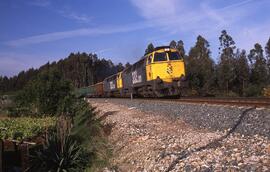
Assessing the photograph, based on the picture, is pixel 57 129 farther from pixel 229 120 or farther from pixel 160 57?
pixel 160 57

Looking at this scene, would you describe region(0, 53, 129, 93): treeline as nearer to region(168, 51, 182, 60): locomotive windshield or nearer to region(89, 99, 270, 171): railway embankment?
region(168, 51, 182, 60): locomotive windshield

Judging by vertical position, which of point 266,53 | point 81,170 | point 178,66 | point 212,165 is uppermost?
point 266,53

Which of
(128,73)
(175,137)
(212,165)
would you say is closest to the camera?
(212,165)

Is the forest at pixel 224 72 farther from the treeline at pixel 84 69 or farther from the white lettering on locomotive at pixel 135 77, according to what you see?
the treeline at pixel 84 69

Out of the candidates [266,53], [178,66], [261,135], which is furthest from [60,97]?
[266,53]

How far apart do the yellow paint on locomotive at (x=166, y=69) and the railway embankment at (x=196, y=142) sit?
445 inches

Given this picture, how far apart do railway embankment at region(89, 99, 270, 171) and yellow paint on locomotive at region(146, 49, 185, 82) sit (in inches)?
445

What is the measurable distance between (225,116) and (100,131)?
6.23m

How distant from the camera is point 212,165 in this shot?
7.20 m

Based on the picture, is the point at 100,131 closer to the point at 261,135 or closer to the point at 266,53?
the point at 261,135

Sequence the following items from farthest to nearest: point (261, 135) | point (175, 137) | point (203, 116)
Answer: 1. point (203, 116)
2. point (175, 137)
3. point (261, 135)

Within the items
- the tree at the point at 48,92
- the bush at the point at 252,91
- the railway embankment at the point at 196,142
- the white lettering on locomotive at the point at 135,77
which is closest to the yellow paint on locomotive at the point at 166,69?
the white lettering on locomotive at the point at 135,77

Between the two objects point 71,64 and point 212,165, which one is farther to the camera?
point 71,64

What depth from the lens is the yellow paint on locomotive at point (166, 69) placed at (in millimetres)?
26562
